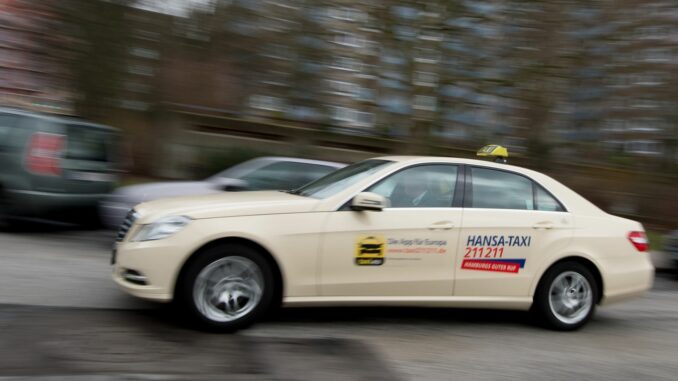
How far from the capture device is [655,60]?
16.3 meters

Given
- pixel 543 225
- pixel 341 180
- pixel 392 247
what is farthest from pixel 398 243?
pixel 543 225

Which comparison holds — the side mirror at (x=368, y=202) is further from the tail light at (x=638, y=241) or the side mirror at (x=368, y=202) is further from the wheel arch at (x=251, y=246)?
the tail light at (x=638, y=241)

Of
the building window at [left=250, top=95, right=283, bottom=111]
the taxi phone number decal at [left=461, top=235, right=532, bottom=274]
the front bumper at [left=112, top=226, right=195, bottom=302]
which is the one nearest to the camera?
the front bumper at [left=112, top=226, right=195, bottom=302]

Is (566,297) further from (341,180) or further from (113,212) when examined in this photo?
(113,212)

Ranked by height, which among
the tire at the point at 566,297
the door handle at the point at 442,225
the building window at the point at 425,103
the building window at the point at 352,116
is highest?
the building window at the point at 425,103

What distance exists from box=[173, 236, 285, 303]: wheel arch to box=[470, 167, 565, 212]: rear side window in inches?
71.6

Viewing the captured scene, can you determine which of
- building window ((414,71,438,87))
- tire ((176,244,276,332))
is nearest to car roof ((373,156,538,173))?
tire ((176,244,276,332))

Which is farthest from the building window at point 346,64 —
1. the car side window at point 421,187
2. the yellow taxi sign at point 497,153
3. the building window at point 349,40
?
the car side window at point 421,187

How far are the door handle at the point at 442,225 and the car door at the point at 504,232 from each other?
0.13 m

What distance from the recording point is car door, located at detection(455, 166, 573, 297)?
556cm

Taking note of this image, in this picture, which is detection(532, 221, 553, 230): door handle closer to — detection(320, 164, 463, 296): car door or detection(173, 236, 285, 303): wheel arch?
detection(320, 164, 463, 296): car door

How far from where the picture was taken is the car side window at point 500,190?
18.8 feet

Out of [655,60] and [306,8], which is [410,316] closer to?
[306,8]

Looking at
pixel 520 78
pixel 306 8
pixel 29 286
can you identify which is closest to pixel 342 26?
pixel 306 8
